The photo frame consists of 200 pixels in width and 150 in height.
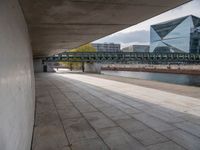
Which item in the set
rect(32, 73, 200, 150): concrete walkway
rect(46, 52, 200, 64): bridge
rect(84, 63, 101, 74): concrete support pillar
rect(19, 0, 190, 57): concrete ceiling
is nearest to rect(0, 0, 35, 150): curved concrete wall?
rect(19, 0, 190, 57): concrete ceiling

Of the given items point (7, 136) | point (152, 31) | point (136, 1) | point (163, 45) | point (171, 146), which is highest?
point (152, 31)

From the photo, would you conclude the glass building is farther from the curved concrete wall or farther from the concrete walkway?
the curved concrete wall

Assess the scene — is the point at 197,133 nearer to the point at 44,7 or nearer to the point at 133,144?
the point at 133,144

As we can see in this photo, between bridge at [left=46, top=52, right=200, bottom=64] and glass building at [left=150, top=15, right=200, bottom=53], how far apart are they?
323 inches

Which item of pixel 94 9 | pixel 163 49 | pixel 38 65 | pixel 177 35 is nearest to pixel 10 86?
pixel 94 9

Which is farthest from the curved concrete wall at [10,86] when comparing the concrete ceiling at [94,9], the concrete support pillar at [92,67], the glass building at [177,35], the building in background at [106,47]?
the building in background at [106,47]

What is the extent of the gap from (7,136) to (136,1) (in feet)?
8.99

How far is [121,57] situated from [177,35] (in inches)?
1478

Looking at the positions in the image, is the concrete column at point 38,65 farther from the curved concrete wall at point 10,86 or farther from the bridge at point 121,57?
the curved concrete wall at point 10,86

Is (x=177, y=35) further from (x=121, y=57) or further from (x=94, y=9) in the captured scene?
(x=94, y=9)

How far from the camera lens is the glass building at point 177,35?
206 feet

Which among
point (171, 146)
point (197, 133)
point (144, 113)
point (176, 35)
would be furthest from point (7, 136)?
point (176, 35)

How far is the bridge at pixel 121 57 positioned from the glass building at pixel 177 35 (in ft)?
26.9

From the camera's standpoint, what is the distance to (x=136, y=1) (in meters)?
2.87
